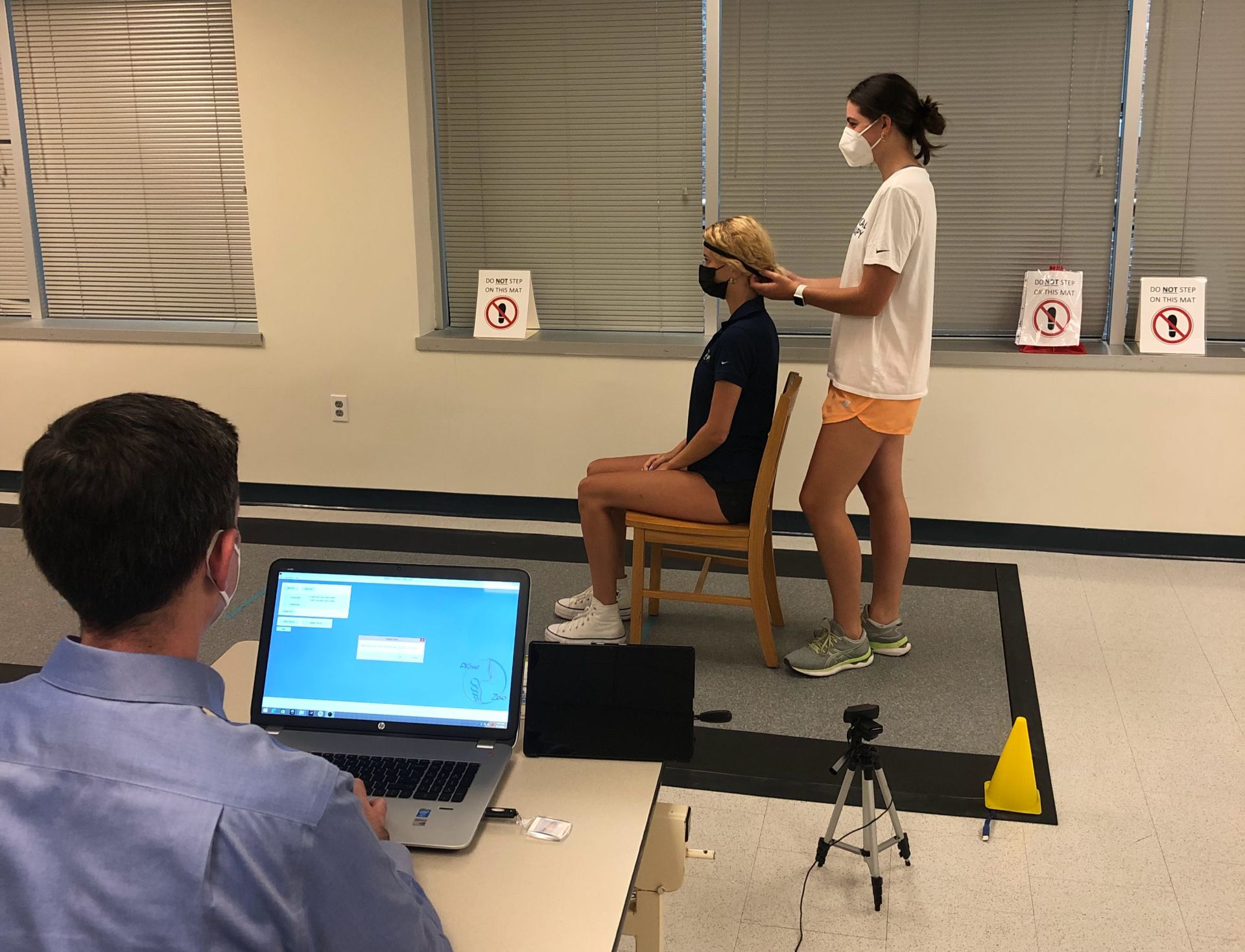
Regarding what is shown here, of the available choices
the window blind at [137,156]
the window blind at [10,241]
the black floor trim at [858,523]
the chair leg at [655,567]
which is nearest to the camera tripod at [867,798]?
the chair leg at [655,567]

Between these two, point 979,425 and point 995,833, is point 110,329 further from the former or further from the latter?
point 995,833

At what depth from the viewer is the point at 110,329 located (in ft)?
15.5

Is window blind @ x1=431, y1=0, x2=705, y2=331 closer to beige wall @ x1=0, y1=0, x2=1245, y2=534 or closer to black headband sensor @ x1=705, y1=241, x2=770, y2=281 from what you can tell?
beige wall @ x1=0, y1=0, x2=1245, y2=534

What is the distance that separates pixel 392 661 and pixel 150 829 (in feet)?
2.15

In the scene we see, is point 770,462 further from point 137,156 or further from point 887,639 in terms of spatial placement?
point 137,156

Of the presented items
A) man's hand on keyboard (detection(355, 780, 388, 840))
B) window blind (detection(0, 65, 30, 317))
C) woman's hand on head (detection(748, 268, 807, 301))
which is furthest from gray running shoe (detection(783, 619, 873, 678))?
window blind (detection(0, 65, 30, 317))

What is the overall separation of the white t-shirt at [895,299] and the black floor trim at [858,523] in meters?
1.38

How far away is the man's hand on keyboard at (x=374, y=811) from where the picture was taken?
4.24ft

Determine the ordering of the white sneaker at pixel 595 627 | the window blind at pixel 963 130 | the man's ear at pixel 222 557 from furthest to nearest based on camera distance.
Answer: the window blind at pixel 963 130
the white sneaker at pixel 595 627
the man's ear at pixel 222 557

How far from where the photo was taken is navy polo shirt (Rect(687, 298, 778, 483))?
301 centimetres

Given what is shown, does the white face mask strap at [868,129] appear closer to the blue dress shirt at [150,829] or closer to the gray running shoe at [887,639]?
the gray running shoe at [887,639]

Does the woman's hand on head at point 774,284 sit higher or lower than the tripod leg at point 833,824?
higher

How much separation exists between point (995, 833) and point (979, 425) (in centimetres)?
200

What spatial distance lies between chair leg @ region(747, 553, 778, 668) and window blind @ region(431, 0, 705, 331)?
166 cm
